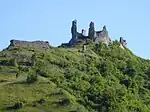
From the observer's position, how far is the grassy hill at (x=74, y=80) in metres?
146

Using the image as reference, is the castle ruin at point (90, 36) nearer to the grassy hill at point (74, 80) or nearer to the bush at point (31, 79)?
the grassy hill at point (74, 80)

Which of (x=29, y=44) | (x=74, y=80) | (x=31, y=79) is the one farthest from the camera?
(x=29, y=44)

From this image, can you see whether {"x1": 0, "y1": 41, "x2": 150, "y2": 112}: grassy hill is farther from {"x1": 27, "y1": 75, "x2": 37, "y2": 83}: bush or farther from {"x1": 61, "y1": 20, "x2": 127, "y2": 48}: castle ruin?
{"x1": 61, "y1": 20, "x2": 127, "y2": 48}: castle ruin

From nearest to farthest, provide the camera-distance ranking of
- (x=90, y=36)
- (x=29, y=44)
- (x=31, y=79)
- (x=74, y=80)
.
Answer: (x=31, y=79) < (x=74, y=80) < (x=29, y=44) < (x=90, y=36)

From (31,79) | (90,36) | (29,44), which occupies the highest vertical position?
(90,36)

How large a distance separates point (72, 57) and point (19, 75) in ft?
67.6

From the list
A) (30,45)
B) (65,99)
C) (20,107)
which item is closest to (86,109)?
(65,99)

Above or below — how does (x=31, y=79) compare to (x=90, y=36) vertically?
below

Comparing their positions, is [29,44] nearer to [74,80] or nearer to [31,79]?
[74,80]

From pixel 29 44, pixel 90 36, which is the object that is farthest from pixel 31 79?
pixel 90 36

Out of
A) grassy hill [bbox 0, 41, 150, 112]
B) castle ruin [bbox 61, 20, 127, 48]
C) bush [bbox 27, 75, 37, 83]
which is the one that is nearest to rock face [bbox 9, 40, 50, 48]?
grassy hill [bbox 0, 41, 150, 112]

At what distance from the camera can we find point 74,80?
164m

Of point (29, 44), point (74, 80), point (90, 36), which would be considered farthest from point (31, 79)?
point (90, 36)

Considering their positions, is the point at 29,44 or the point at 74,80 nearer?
the point at 74,80
